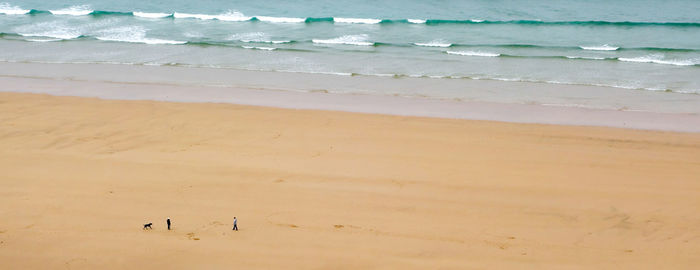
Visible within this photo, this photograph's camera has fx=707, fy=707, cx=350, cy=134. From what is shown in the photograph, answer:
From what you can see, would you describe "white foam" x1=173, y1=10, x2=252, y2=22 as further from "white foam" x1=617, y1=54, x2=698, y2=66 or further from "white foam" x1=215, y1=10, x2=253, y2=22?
"white foam" x1=617, y1=54, x2=698, y2=66

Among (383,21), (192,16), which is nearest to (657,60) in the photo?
(383,21)

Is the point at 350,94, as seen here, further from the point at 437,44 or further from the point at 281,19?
the point at 281,19

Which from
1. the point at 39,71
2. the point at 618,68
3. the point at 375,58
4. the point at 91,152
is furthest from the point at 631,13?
the point at 91,152

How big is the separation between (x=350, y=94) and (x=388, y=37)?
27.8 ft

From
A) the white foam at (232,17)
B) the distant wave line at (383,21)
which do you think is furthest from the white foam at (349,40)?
the white foam at (232,17)

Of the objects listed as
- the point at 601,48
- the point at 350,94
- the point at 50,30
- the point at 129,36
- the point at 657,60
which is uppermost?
the point at 50,30

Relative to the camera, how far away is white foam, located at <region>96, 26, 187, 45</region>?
22156 mm

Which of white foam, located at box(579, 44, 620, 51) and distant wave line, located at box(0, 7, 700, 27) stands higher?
distant wave line, located at box(0, 7, 700, 27)

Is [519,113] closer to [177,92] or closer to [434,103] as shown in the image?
[434,103]

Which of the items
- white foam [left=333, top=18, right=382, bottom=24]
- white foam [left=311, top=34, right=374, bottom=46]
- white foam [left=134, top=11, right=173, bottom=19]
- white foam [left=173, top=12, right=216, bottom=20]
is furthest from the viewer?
white foam [left=134, top=11, right=173, bottom=19]

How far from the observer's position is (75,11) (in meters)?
29.1

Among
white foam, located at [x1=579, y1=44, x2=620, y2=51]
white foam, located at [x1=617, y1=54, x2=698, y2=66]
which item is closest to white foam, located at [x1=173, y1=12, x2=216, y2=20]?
white foam, located at [x1=579, y1=44, x2=620, y2=51]

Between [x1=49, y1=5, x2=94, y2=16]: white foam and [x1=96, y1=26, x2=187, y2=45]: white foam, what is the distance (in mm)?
4731

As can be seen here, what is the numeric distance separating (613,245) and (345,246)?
2.83 m
